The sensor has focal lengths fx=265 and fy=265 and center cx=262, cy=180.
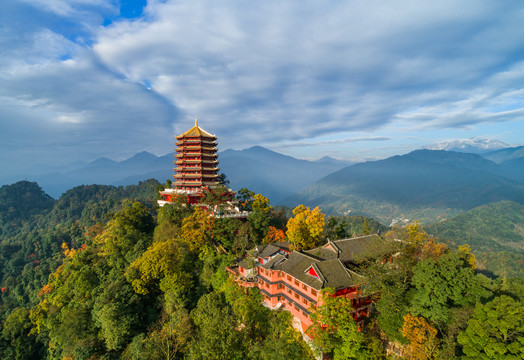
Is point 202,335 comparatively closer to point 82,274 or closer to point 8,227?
point 82,274

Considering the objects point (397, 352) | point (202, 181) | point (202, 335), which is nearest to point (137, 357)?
point (202, 335)

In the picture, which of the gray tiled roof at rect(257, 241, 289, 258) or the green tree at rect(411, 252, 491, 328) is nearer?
the green tree at rect(411, 252, 491, 328)

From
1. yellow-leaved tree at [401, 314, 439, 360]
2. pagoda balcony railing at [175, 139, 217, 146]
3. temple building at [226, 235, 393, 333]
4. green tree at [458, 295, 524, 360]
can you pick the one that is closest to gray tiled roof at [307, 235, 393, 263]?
temple building at [226, 235, 393, 333]

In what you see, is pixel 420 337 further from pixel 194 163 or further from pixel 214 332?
pixel 194 163

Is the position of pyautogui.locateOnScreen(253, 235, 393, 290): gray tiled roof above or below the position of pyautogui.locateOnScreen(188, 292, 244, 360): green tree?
above

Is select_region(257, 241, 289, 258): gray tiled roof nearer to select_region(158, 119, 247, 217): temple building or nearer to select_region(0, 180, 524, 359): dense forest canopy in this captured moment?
select_region(0, 180, 524, 359): dense forest canopy

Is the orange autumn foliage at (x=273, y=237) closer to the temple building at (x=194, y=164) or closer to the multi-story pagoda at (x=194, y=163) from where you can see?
the temple building at (x=194, y=164)
